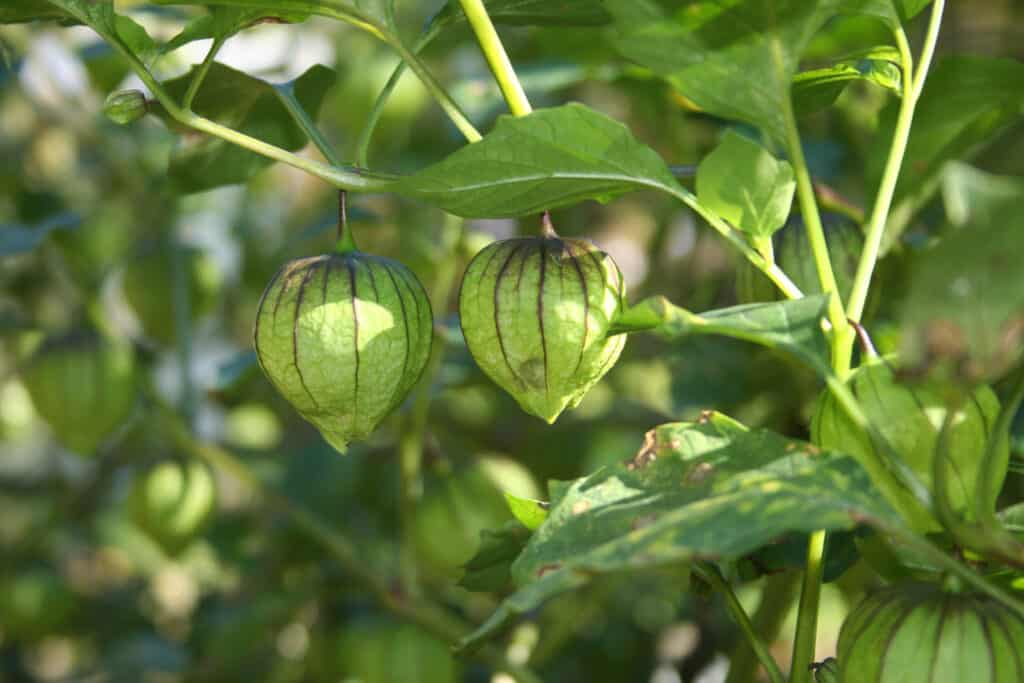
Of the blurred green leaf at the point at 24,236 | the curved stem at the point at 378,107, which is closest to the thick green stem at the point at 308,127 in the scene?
the curved stem at the point at 378,107

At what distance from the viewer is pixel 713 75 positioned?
466 mm

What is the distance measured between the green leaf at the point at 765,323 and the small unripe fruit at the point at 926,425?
0.03 meters

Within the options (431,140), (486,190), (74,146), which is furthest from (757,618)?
(74,146)

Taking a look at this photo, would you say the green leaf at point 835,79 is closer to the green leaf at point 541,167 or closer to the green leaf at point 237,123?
the green leaf at point 541,167

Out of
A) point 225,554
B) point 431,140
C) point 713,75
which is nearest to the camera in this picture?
point 713,75

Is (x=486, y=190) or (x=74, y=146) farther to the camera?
(x=74, y=146)

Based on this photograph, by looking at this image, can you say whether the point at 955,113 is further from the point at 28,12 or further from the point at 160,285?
the point at 160,285

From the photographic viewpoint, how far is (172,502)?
114 centimetres

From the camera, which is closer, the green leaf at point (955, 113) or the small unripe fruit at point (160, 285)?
the green leaf at point (955, 113)

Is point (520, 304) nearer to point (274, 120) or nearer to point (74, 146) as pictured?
point (274, 120)

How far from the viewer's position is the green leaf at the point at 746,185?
1.55 feet

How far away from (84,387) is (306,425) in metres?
0.67

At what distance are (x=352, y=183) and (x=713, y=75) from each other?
0.52 ft

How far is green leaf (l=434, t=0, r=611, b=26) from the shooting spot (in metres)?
0.57
